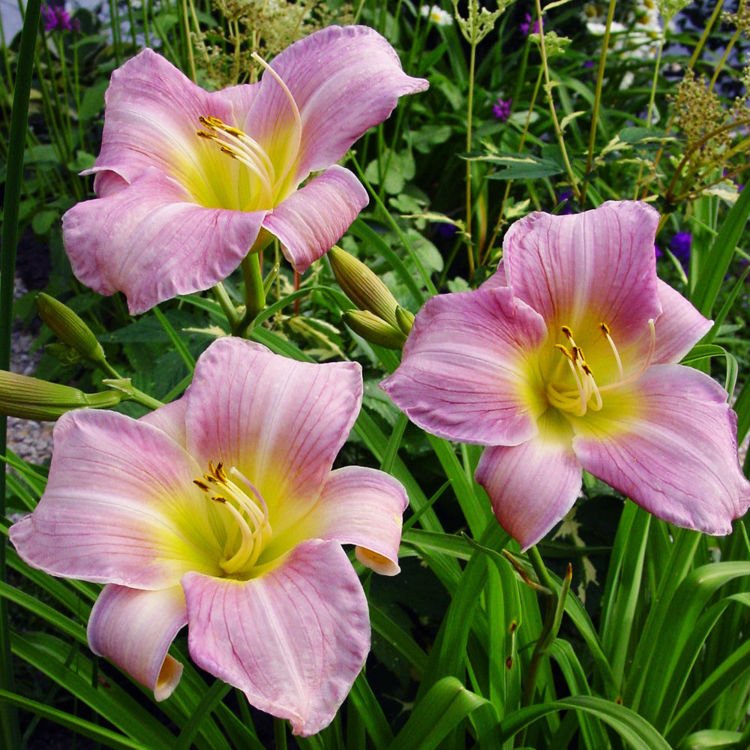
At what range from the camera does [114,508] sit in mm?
767

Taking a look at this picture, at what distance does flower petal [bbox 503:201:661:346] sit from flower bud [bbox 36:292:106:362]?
0.46 meters

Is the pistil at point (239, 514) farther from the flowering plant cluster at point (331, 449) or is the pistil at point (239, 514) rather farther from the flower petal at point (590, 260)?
the flower petal at point (590, 260)

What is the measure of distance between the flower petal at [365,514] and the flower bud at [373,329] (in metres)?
0.14

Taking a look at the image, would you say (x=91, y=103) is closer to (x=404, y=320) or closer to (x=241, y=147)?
(x=241, y=147)

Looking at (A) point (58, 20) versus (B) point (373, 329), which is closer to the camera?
(B) point (373, 329)

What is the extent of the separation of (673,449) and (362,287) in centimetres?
35

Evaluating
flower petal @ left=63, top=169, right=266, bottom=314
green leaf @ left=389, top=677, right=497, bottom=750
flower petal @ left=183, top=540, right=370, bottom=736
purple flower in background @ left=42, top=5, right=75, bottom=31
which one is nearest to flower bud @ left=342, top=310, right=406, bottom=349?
flower petal @ left=63, top=169, right=266, bottom=314

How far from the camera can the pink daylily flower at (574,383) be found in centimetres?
78

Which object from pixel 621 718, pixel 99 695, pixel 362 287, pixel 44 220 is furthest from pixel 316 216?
pixel 44 220

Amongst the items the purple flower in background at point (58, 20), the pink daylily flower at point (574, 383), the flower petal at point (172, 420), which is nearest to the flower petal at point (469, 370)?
the pink daylily flower at point (574, 383)

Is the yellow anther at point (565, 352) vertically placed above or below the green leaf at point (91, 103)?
above

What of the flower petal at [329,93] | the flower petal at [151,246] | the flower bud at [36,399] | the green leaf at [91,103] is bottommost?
the green leaf at [91,103]

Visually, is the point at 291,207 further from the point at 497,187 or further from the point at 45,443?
the point at 497,187

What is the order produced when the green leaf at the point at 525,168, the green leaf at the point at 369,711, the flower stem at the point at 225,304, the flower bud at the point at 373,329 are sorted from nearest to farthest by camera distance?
the flower bud at the point at 373,329 < the flower stem at the point at 225,304 < the green leaf at the point at 369,711 < the green leaf at the point at 525,168
